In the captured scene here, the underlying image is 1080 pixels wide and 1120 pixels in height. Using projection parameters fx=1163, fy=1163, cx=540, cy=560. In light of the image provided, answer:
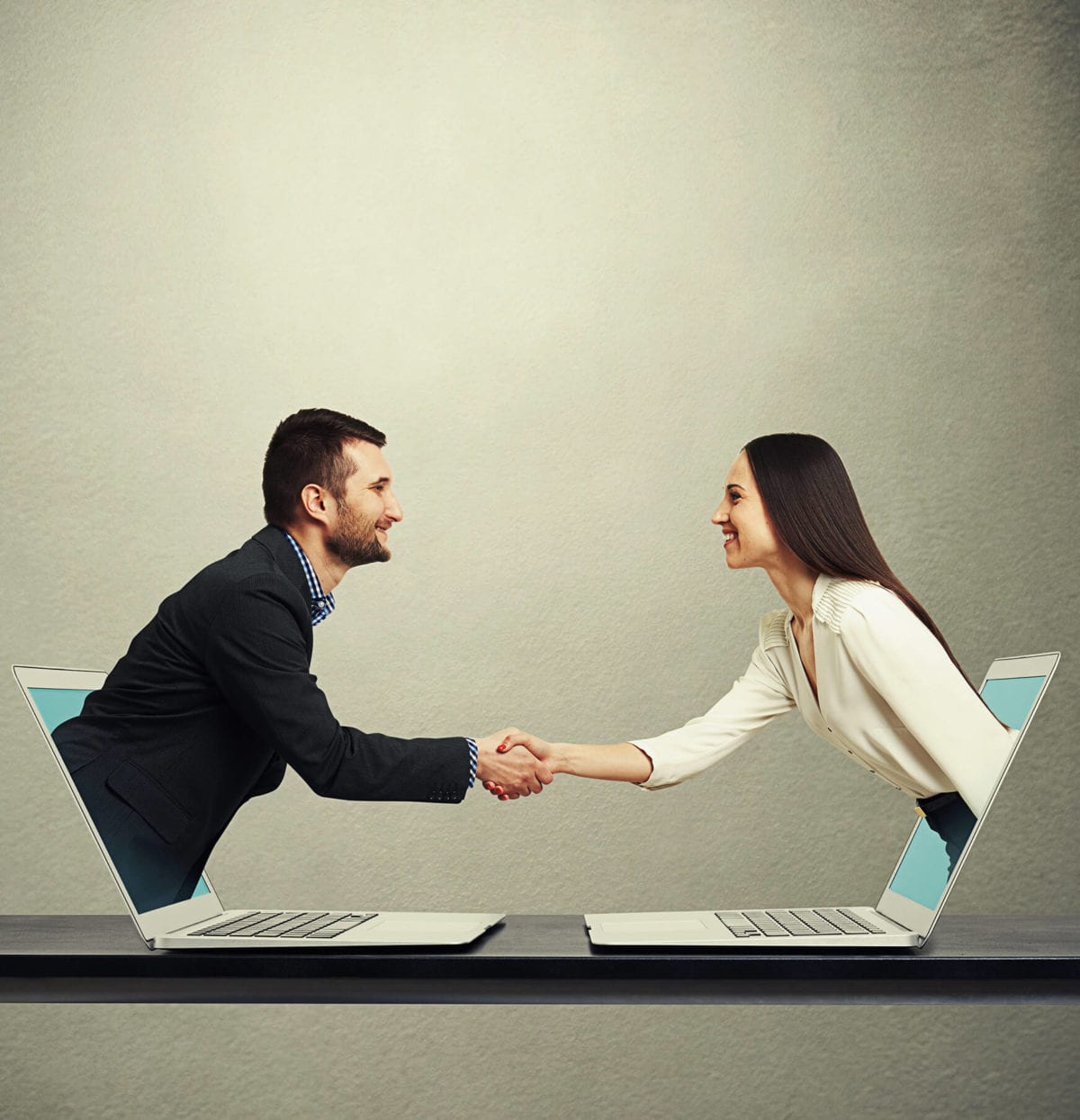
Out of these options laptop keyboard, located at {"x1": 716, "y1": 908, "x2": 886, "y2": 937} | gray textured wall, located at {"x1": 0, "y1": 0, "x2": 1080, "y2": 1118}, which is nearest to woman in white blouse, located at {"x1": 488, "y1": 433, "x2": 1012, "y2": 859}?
laptop keyboard, located at {"x1": 716, "y1": 908, "x2": 886, "y2": 937}

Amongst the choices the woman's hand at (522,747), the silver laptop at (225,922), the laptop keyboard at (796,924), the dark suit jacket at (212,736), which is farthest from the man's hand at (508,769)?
the laptop keyboard at (796,924)

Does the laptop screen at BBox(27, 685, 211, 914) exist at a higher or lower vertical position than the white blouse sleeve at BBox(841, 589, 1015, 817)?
lower

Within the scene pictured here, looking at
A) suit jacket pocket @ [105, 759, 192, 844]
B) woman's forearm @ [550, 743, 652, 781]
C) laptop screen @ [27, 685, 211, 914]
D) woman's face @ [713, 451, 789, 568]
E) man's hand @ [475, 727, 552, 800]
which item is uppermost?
woman's face @ [713, 451, 789, 568]

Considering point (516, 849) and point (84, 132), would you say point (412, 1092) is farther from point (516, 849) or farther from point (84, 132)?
point (84, 132)

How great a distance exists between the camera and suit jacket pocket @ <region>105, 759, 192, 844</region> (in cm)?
162

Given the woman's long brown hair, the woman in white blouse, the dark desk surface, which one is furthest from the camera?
the woman's long brown hair

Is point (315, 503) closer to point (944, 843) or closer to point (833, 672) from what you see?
point (833, 672)

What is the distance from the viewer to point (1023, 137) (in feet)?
11.4

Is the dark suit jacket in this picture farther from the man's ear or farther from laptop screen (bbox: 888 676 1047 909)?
laptop screen (bbox: 888 676 1047 909)

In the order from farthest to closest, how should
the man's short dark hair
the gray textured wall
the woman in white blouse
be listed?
1. the gray textured wall
2. the man's short dark hair
3. the woman in white blouse

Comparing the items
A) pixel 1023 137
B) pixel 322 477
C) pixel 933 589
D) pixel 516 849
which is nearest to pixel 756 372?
pixel 933 589

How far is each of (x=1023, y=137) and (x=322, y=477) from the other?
2.61m

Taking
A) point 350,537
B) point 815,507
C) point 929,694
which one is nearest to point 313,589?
point 350,537

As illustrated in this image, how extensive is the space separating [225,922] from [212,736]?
265 millimetres
